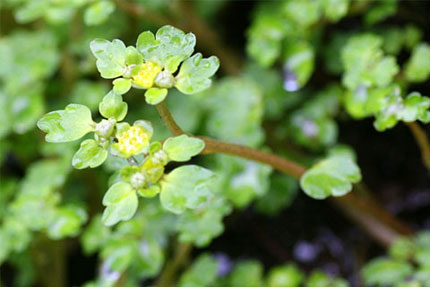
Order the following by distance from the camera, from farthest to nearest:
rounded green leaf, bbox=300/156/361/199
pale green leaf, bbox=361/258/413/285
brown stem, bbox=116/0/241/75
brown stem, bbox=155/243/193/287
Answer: brown stem, bbox=116/0/241/75 < brown stem, bbox=155/243/193/287 < pale green leaf, bbox=361/258/413/285 < rounded green leaf, bbox=300/156/361/199

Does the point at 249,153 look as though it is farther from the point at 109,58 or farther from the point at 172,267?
the point at 172,267

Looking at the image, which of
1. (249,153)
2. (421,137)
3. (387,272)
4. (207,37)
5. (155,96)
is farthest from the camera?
(207,37)

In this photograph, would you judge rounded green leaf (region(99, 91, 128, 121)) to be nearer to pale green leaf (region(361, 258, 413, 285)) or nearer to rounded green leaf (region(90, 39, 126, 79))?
rounded green leaf (region(90, 39, 126, 79))

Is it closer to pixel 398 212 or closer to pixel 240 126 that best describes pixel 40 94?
pixel 240 126

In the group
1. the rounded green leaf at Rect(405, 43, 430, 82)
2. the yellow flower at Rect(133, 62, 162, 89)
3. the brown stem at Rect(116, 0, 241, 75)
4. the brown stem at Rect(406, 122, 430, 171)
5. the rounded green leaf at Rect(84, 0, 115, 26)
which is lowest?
the yellow flower at Rect(133, 62, 162, 89)

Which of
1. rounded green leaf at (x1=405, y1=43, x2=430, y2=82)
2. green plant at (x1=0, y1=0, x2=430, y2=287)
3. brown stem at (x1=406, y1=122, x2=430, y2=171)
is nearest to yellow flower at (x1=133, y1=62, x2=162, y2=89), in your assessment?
green plant at (x1=0, y1=0, x2=430, y2=287)

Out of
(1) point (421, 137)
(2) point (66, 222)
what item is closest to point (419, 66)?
(1) point (421, 137)

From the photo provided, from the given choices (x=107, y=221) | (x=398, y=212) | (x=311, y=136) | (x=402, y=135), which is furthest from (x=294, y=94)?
(x=107, y=221)
